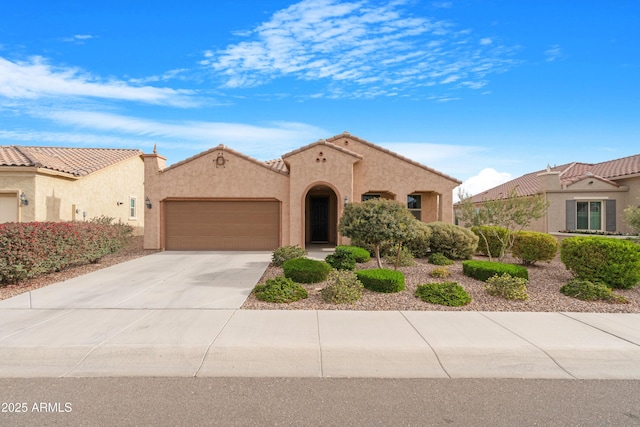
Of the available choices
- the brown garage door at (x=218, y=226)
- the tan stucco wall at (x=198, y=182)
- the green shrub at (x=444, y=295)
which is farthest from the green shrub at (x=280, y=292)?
the brown garage door at (x=218, y=226)

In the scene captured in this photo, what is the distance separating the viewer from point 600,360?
463 cm

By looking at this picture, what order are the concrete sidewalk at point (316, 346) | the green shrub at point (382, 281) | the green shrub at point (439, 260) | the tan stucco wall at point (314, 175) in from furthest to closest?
the tan stucco wall at point (314, 175), the green shrub at point (439, 260), the green shrub at point (382, 281), the concrete sidewalk at point (316, 346)

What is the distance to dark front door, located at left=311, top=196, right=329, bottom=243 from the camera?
61.8ft

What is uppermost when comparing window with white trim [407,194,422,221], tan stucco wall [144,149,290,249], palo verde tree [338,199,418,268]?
tan stucco wall [144,149,290,249]

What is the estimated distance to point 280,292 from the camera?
7.18m

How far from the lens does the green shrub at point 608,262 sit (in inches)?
321

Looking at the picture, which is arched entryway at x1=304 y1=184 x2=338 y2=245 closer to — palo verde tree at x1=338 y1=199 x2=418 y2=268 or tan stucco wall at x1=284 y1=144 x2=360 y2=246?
tan stucco wall at x1=284 y1=144 x2=360 y2=246

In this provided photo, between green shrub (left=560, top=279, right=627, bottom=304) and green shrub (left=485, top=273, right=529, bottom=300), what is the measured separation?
105cm

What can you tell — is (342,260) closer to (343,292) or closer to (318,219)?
(343,292)

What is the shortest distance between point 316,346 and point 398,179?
12678mm

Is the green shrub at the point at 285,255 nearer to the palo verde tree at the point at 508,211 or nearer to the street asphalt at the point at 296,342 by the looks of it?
the street asphalt at the point at 296,342

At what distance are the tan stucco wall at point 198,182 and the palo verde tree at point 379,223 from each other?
21.3ft

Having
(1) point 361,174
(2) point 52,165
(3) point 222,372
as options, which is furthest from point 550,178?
(2) point 52,165

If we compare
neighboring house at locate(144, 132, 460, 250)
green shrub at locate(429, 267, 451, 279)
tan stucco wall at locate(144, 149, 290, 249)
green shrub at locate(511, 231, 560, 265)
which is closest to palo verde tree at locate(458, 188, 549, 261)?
green shrub at locate(511, 231, 560, 265)
